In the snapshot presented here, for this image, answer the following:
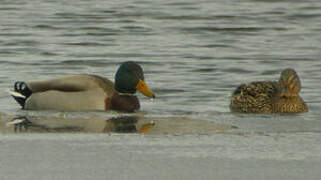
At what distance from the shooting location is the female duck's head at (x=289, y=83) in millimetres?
11117

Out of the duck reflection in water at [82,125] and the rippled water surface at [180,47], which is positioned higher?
the duck reflection in water at [82,125]

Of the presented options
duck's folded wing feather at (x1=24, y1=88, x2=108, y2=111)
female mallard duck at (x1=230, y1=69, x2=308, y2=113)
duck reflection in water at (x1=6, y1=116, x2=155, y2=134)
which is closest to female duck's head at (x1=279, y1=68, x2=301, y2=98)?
female mallard duck at (x1=230, y1=69, x2=308, y2=113)

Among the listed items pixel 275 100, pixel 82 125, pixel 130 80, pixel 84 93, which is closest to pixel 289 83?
pixel 275 100

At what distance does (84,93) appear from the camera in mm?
11000

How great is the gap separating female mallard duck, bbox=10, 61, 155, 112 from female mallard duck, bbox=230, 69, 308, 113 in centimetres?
101

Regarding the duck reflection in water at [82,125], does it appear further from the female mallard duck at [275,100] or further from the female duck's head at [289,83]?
the female duck's head at [289,83]

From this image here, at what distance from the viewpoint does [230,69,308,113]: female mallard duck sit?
10.9 metres

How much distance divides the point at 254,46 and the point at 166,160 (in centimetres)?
1049

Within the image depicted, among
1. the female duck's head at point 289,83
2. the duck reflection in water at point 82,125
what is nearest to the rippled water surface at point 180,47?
the female duck's head at point 289,83

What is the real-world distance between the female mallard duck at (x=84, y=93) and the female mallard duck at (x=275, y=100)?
101 cm

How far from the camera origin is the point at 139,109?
11234mm

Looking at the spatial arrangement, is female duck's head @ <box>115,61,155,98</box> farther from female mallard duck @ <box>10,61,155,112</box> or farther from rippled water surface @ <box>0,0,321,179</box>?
rippled water surface @ <box>0,0,321,179</box>

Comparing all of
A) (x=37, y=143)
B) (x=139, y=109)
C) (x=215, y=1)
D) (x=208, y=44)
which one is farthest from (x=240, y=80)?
(x=215, y=1)

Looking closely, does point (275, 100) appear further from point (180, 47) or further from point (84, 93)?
point (180, 47)
